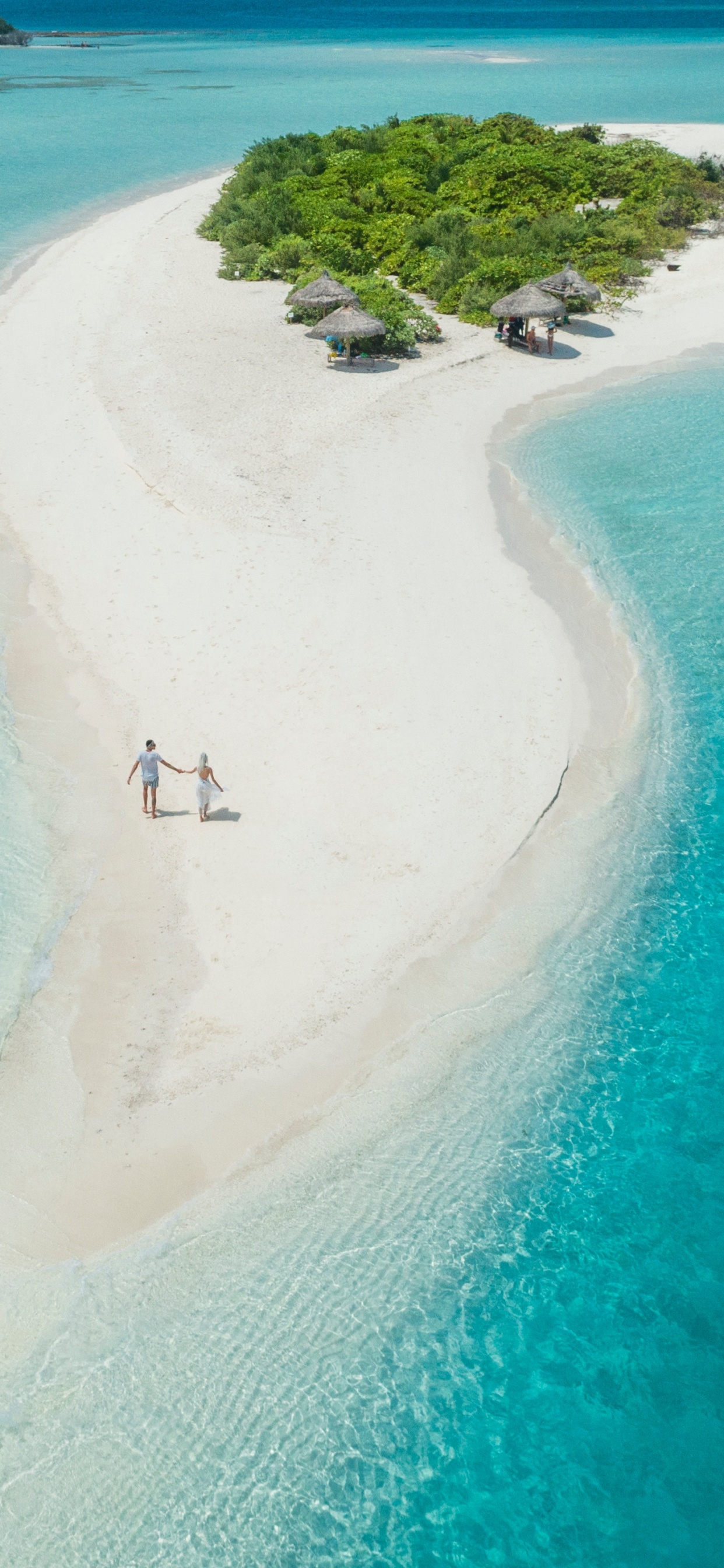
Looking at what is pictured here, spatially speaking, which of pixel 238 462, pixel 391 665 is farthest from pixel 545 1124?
pixel 238 462

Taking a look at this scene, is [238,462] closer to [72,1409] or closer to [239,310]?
[239,310]

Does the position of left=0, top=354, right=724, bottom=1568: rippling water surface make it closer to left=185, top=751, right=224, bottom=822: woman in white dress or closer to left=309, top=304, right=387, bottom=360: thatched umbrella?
left=185, top=751, right=224, bottom=822: woman in white dress

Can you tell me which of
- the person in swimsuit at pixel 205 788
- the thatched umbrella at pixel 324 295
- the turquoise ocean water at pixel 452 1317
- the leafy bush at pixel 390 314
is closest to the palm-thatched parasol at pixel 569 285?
the leafy bush at pixel 390 314

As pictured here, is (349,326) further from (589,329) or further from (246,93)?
(246,93)

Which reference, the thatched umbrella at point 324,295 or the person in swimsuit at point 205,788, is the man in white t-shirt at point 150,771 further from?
the thatched umbrella at point 324,295

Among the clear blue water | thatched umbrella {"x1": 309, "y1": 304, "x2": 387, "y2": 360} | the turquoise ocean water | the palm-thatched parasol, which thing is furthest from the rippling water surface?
the clear blue water

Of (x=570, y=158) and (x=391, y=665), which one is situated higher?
(x=570, y=158)
